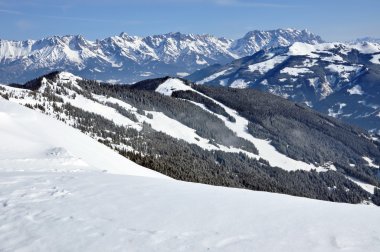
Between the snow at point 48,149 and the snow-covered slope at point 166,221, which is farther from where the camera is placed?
the snow at point 48,149

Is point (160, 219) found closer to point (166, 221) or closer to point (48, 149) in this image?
point (166, 221)

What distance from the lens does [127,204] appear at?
26.5 metres

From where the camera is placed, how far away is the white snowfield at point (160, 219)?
19.2 meters

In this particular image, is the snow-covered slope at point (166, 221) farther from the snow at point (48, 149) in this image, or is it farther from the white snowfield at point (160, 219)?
the snow at point (48, 149)

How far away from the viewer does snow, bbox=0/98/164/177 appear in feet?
178

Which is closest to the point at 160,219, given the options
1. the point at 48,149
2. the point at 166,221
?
the point at 166,221

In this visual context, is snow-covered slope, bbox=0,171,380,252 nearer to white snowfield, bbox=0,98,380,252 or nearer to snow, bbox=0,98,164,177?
white snowfield, bbox=0,98,380,252

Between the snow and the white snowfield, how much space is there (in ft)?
63.5

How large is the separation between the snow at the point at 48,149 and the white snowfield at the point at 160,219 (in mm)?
19357

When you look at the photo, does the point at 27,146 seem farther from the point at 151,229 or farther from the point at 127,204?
the point at 151,229

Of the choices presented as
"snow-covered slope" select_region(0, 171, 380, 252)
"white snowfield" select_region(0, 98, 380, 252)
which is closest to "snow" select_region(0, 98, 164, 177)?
"white snowfield" select_region(0, 98, 380, 252)

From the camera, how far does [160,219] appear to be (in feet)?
76.0

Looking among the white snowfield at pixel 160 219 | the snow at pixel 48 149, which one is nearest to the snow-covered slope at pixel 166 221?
the white snowfield at pixel 160 219

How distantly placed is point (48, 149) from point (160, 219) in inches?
1781
